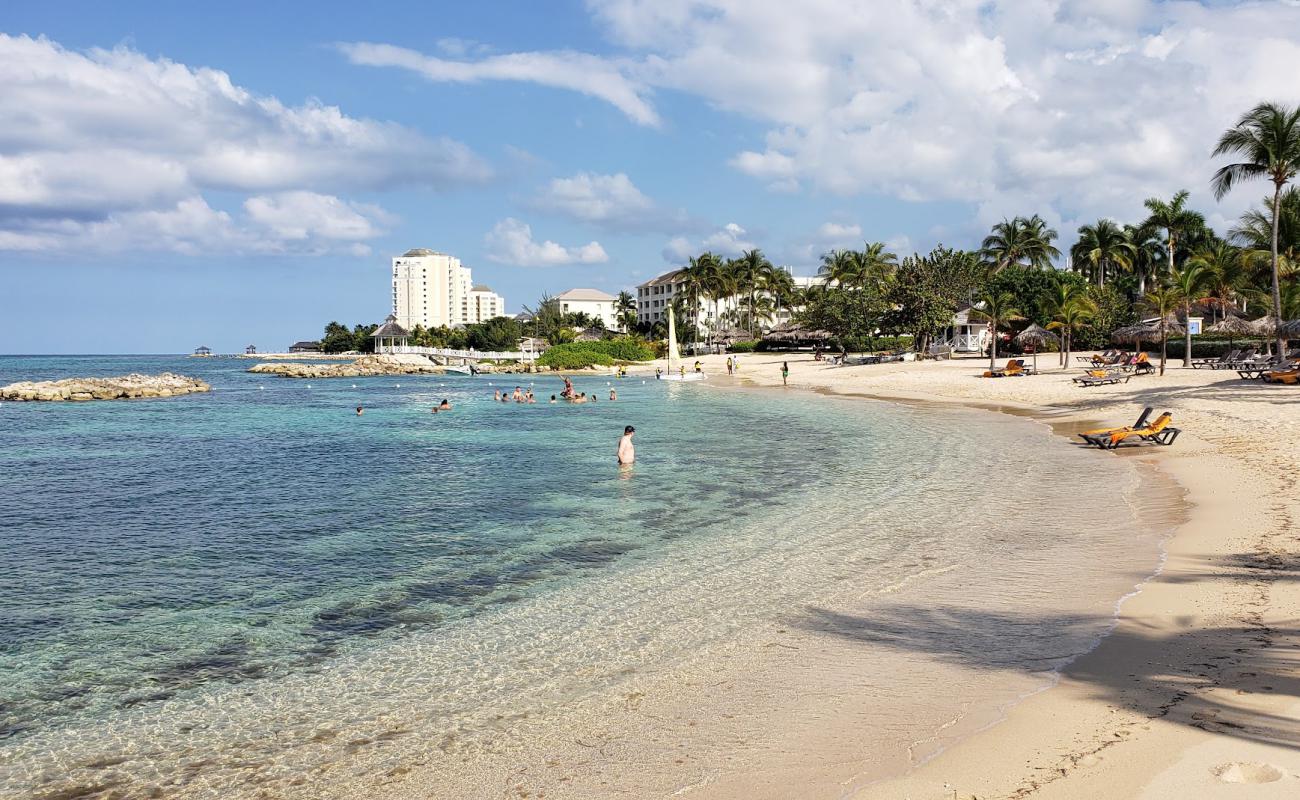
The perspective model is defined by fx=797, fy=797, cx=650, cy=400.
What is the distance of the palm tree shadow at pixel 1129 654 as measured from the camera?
5.63 meters

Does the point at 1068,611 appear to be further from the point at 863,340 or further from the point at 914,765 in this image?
the point at 863,340

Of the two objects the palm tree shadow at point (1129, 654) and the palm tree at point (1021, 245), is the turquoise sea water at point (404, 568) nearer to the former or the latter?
the palm tree shadow at point (1129, 654)

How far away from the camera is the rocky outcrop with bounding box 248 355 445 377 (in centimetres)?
9631

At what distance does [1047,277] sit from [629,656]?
69.6 meters

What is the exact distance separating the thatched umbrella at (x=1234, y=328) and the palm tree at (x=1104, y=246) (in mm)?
23066

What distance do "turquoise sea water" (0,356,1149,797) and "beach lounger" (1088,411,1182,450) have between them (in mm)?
2269

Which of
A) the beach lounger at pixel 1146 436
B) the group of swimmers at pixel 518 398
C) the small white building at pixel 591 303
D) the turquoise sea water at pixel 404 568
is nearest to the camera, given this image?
the turquoise sea water at pixel 404 568

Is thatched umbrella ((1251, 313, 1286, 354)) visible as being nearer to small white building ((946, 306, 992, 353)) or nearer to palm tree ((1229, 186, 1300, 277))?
palm tree ((1229, 186, 1300, 277))

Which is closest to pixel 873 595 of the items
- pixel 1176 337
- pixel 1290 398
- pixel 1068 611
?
pixel 1068 611

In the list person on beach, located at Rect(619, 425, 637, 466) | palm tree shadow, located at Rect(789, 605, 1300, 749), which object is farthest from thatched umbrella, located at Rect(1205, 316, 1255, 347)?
palm tree shadow, located at Rect(789, 605, 1300, 749)

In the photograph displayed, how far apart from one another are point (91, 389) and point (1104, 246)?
87332 mm

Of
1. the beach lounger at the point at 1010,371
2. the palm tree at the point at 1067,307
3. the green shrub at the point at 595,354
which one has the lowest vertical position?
the beach lounger at the point at 1010,371

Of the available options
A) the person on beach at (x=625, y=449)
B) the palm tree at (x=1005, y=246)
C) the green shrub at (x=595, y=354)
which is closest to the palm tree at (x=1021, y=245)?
the palm tree at (x=1005, y=246)

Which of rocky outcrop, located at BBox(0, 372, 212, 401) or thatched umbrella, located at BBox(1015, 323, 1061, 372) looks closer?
rocky outcrop, located at BBox(0, 372, 212, 401)
